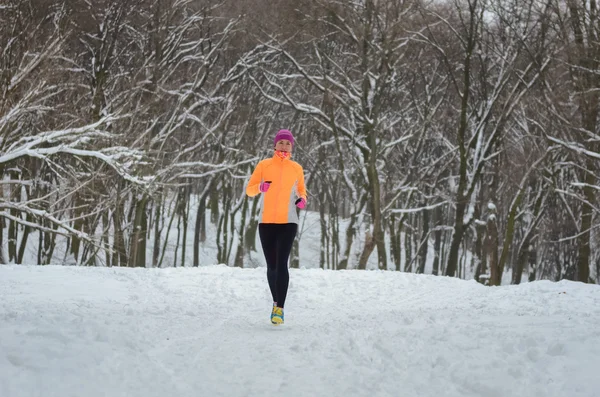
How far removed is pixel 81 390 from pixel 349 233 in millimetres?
19355

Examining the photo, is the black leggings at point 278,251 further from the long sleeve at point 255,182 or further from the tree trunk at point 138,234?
the tree trunk at point 138,234

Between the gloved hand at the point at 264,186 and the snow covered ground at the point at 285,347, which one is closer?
the snow covered ground at the point at 285,347

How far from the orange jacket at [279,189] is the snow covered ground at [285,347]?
1.21m

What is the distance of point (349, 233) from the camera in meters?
23.0

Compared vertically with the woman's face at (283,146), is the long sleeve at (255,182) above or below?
below

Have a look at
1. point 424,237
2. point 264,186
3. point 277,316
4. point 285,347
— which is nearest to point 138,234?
point 424,237

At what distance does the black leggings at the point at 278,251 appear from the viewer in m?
6.87

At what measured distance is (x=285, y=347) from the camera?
561 centimetres

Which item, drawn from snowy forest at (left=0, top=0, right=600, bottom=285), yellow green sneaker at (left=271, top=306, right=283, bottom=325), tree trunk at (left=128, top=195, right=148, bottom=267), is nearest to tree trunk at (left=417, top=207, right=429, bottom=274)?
snowy forest at (left=0, top=0, right=600, bottom=285)

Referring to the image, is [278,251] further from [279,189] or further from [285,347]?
[285,347]

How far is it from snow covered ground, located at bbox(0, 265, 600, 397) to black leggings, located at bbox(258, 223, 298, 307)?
44cm

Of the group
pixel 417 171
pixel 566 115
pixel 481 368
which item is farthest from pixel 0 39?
pixel 417 171

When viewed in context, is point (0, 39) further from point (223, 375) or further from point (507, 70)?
point (507, 70)

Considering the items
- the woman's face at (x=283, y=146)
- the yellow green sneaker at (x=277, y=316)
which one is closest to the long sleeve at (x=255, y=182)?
the woman's face at (x=283, y=146)
